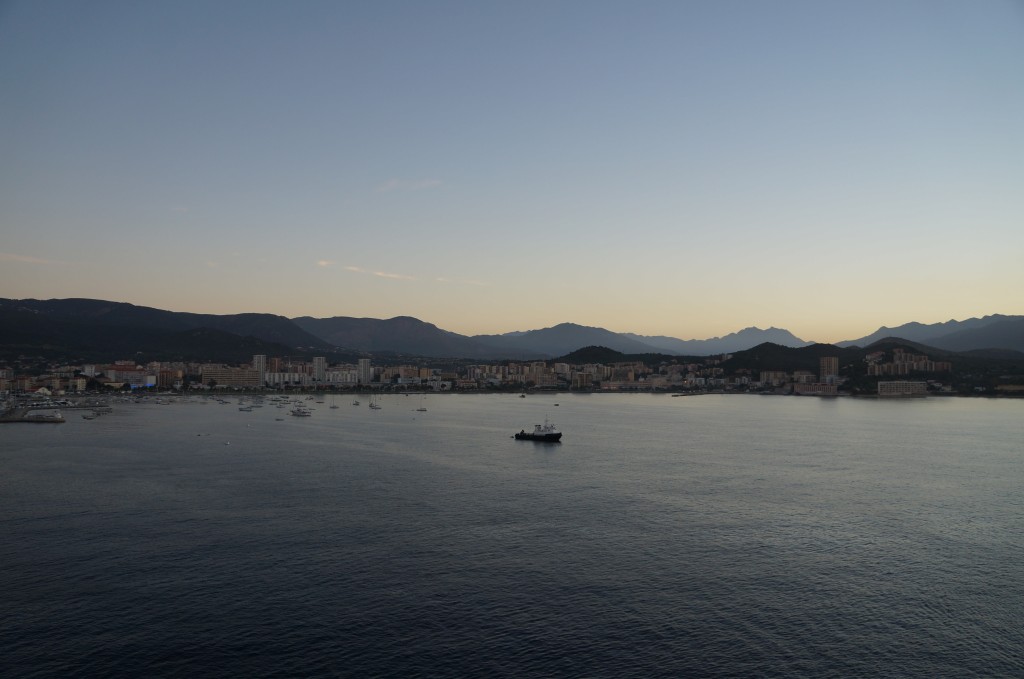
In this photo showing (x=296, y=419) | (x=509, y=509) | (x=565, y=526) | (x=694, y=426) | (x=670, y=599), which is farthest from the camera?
(x=296, y=419)

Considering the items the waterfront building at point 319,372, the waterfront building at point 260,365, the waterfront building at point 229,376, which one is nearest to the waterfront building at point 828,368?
the waterfront building at point 319,372

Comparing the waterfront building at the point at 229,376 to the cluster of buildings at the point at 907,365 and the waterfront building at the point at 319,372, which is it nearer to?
the waterfront building at the point at 319,372

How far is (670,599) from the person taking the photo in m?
16.8

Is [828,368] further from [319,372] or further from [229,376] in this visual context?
[229,376]

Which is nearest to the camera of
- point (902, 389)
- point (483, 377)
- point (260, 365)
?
point (902, 389)

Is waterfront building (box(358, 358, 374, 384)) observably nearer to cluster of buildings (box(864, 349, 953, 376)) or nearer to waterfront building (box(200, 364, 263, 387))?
waterfront building (box(200, 364, 263, 387))

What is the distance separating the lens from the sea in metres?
13.9

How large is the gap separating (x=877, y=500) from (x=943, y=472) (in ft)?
35.2

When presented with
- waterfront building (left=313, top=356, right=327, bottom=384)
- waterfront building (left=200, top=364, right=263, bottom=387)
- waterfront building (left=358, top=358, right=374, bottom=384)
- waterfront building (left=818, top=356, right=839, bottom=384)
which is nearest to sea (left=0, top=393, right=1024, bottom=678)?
waterfront building (left=200, top=364, right=263, bottom=387)

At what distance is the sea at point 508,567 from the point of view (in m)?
13.9

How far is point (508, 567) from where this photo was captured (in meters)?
19.1

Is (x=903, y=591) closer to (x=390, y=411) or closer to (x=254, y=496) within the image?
(x=254, y=496)

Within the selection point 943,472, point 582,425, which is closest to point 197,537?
point 943,472

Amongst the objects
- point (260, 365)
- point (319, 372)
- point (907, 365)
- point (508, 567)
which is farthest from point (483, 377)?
point (508, 567)
